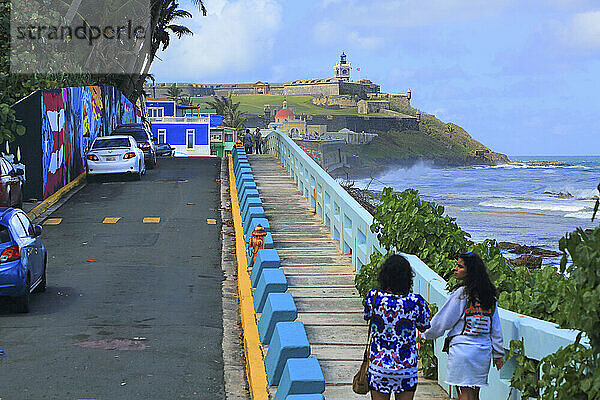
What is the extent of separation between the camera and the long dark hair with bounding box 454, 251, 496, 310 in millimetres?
6293

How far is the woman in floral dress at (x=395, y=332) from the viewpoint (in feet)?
20.2

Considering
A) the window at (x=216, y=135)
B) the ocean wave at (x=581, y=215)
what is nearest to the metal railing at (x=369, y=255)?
the ocean wave at (x=581, y=215)

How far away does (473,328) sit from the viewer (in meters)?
6.33

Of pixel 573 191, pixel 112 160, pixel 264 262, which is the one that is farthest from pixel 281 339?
pixel 573 191

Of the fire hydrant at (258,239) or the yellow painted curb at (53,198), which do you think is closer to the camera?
the fire hydrant at (258,239)

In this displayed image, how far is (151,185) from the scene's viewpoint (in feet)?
92.2

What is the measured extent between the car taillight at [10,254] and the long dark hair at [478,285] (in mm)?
7547

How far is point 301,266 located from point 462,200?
7658 cm

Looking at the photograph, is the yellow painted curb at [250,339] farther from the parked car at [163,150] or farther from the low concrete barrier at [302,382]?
the parked car at [163,150]

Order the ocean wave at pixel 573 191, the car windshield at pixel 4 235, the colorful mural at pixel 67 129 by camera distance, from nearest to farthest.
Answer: the car windshield at pixel 4 235, the colorful mural at pixel 67 129, the ocean wave at pixel 573 191

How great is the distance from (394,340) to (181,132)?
79.9 meters

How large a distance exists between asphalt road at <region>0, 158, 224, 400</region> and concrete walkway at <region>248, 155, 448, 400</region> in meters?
1.22

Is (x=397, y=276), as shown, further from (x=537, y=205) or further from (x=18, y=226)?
(x=537, y=205)

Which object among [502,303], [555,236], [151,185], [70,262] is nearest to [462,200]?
[555,236]
